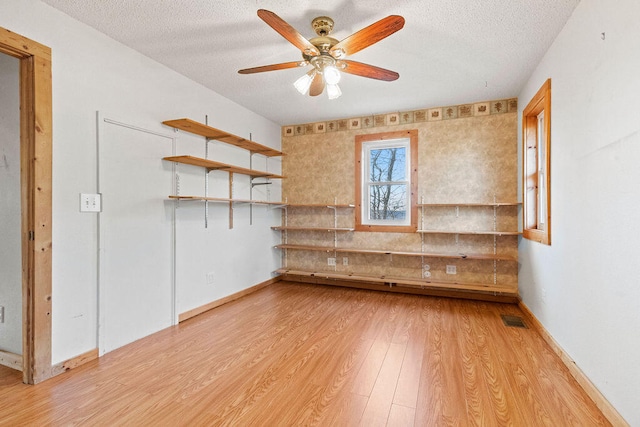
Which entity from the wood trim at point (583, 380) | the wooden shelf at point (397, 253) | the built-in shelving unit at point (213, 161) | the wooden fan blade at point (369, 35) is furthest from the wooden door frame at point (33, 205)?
the wood trim at point (583, 380)

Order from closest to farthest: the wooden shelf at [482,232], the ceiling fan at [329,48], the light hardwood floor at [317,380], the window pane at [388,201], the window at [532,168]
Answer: the light hardwood floor at [317,380]
the ceiling fan at [329,48]
the window at [532,168]
the wooden shelf at [482,232]
the window pane at [388,201]

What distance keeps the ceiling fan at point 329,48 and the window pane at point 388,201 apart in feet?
7.34

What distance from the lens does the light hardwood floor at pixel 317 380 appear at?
1714 millimetres

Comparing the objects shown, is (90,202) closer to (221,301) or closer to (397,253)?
(221,301)

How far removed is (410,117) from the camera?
14.3 ft

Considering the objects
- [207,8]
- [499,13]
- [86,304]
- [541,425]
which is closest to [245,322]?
[86,304]

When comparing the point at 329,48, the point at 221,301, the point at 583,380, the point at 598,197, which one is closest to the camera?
the point at 598,197

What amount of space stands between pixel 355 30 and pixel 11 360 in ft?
11.4

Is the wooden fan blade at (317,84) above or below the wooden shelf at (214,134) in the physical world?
above

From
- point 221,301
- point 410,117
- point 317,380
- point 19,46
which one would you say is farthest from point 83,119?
point 410,117

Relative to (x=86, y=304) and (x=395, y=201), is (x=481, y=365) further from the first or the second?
(x=86, y=304)

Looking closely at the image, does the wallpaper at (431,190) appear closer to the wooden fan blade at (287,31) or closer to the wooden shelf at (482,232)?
the wooden shelf at (482,232)

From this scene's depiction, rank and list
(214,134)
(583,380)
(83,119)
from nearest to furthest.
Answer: (583,380), (83,119), (214,134)

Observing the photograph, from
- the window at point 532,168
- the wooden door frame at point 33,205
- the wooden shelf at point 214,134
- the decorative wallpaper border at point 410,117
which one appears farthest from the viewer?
the decorative wallpaper border at point 410,117
